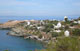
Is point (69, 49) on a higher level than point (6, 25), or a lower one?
higher

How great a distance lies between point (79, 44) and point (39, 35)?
1854 centimetres

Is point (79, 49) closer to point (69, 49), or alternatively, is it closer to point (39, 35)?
point (69, 49)

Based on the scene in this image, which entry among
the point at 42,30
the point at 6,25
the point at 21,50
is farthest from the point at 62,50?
the point at 6,25

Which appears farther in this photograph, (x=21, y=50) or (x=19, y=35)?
(x=19, y=35)

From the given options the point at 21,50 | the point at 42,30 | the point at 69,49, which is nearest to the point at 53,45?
Answer: the point at 69,49

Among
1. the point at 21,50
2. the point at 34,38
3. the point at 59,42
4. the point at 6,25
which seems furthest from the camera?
the point at 6,25

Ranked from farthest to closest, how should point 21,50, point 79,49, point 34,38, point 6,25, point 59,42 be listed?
point 6,25
point 34,38
point 21,50
point 59,42
point 79,49

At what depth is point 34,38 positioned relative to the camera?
2139 centimetres

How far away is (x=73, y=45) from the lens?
2.88m

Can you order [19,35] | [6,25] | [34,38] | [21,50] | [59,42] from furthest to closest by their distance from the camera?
[6,25] < [19,35] < [34,38] < [21,50] < [59,42]

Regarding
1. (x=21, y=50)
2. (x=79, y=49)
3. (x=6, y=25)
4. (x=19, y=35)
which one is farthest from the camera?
(x=6, y=25)

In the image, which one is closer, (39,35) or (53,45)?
(53,45)

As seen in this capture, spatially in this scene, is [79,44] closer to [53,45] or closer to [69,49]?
[69,49]

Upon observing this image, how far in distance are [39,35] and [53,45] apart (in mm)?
18402
